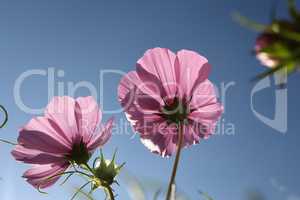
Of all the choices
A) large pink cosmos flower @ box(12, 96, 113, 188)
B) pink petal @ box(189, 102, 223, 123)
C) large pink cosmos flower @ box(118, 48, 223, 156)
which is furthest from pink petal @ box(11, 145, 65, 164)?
pink petal @ box(189, 102, 223, 123)

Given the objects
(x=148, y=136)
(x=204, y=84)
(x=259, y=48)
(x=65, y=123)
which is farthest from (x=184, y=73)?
(x=259, y=48)

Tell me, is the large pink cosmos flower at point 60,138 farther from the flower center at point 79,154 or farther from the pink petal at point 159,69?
the pink petal at point 159,69

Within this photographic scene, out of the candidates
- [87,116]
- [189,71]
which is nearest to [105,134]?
[87,116]

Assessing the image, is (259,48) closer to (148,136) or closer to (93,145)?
(148,136)

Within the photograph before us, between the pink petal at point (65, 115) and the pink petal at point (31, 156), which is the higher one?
the pink petal at point (65, 115)

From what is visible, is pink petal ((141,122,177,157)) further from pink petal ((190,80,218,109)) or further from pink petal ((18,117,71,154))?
pink petal ((18,117,71,154))

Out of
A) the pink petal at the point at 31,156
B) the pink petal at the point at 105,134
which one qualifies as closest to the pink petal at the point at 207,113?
the pink petal at the point at 105,134
